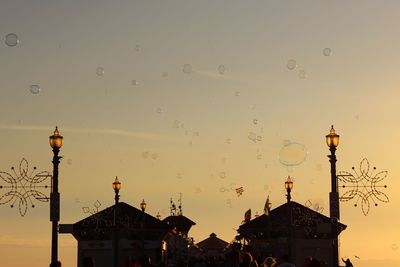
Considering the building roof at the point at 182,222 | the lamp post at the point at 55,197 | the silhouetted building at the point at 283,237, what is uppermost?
the building roof at the point at 182,222

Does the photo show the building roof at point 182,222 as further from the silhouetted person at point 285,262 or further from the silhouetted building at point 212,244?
the silhouetted person at point 285,262

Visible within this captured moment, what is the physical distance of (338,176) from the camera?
29.5 meters

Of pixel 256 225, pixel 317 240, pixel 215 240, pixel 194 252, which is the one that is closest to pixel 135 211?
pixel 256 225

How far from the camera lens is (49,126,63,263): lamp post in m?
26.3

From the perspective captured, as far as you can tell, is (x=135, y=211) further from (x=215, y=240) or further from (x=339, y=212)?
(x=215, y=240)

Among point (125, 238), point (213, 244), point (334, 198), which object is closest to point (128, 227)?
point (125, 238)

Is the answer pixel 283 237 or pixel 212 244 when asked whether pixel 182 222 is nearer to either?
pixel 212 244

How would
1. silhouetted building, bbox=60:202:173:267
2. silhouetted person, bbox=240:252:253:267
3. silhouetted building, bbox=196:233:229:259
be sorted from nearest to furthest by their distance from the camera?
silhouetted person, bbox=240:252:253:267 < silhouetted building, bbox=60:202:173:267 < silhouetted building, bbox=196:233:229:259

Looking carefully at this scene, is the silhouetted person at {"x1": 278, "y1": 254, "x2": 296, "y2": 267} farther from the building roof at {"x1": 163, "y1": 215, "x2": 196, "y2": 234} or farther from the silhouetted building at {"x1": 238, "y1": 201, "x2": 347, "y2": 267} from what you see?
the building roof at {"x1": 163, "y1": 215, "x2": 196, "y2": 234}

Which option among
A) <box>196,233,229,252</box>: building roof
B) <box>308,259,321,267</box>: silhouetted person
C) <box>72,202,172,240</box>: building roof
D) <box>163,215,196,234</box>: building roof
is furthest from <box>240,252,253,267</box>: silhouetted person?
<box>196,233,229,252</box>: building roof

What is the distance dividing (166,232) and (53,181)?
3295 cm

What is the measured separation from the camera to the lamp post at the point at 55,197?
26344 millimetres

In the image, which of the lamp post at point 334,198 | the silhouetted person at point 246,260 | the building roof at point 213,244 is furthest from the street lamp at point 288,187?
the building roof at point 213,244

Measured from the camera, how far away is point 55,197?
2716 cm
